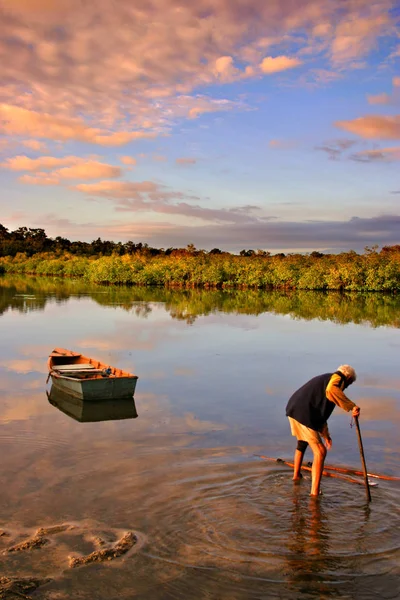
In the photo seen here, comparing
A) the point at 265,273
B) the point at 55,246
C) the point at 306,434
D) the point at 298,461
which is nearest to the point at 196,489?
the point at 298,461

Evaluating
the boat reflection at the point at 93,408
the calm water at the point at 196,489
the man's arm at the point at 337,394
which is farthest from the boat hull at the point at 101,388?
the man's arm at the point at 337,394

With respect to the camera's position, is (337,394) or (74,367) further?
(74,367)

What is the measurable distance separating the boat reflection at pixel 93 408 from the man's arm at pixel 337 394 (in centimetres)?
521

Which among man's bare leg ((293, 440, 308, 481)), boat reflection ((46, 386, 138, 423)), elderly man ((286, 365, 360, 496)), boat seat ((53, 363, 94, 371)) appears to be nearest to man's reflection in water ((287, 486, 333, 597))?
elderly man ((286, 365, 360, 496))

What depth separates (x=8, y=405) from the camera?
36.2 feet

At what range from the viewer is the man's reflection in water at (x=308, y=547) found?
490 cm

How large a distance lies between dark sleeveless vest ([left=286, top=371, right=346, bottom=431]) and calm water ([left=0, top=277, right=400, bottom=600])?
920 mm

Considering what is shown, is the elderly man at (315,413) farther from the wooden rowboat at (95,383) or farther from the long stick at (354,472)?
the wooden rowboat at (95,383)

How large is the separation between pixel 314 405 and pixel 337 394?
46 centimetres

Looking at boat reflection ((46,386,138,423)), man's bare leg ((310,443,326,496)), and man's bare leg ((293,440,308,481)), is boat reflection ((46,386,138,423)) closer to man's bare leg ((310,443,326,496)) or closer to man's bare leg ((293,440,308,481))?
man's bare leg ((293,440,308,481))

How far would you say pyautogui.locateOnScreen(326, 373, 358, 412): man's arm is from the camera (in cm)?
616

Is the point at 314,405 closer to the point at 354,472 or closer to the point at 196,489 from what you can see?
the point at 354,472

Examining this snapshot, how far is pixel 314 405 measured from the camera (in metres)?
6.59

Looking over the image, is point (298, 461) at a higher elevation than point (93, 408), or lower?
higher
